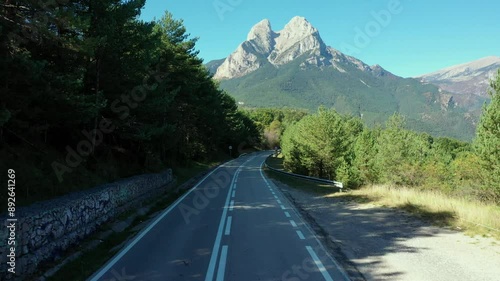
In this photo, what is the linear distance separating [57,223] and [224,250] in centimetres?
407

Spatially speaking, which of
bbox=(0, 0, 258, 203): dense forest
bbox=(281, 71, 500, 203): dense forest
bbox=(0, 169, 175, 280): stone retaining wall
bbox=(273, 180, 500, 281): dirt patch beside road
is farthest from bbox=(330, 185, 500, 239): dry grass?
bbox=(281, 71, 500, 203): dense forest

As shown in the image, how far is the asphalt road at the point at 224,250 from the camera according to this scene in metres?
7.35

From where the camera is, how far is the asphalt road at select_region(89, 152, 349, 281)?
7348mm

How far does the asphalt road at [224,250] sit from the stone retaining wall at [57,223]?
1.28 metres

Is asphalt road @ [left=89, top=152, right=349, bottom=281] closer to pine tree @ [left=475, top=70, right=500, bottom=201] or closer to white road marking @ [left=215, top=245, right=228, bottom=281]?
white road marking @ [left=215, top=245, right=228, bottom=281]

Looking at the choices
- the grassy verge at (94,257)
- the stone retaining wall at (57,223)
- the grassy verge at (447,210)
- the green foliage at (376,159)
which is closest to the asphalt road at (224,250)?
the grassy verge at (94,257)

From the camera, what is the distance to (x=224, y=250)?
912 cm

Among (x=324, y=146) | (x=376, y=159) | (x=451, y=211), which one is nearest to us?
(x=451, y=211)

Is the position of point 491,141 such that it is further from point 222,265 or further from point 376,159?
point 222,265

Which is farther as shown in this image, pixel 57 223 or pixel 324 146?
pixel 324 146

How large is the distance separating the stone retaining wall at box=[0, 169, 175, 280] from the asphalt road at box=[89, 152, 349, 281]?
4.21 feet

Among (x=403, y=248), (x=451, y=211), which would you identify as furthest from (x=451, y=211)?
(x=403, y=248)

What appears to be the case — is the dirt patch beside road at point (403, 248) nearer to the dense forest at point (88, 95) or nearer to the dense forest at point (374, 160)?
the dense forest at point (88, 95)

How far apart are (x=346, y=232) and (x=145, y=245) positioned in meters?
5.90
